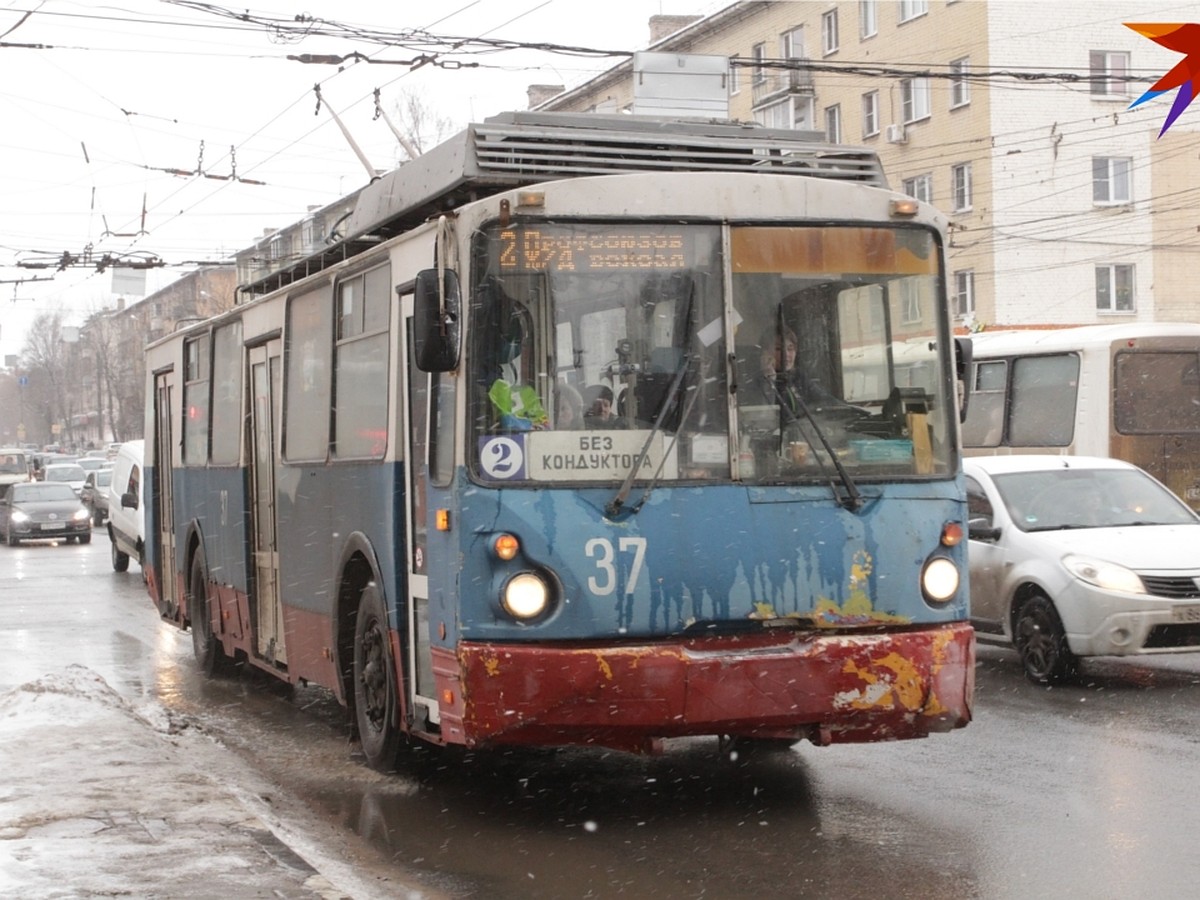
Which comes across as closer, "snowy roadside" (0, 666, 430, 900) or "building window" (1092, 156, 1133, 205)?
"snowy roadside" (0, 666, 430, 900)

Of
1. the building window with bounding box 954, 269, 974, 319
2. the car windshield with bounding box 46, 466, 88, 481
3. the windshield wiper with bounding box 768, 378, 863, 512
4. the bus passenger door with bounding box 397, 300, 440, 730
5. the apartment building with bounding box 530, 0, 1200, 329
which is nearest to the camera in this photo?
the windshield wiper with bounding box 768, 378, 863, 512

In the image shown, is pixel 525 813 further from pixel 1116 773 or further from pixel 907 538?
pixel 1116 773

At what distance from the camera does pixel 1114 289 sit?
47.6 metres

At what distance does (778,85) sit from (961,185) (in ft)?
33.1

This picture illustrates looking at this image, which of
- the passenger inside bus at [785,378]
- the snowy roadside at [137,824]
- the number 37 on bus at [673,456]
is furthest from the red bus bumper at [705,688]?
the passenger inside bus at [785,378]

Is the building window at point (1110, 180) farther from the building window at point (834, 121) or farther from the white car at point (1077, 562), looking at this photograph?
the white car at point (1077, 562)

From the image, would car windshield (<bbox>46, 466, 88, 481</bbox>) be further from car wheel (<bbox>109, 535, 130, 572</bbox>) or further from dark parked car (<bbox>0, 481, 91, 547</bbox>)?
car wheel (<bbox>109, 535, 130, 572</bbox>)

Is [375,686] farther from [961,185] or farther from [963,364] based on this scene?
[961,185]

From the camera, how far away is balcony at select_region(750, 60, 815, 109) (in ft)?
176

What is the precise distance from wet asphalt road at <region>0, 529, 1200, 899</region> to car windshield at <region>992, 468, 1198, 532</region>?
1259 mm

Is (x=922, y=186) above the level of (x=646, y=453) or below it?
above

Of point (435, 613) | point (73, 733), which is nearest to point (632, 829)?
point (435, 613)

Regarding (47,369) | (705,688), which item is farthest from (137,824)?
(47,369)

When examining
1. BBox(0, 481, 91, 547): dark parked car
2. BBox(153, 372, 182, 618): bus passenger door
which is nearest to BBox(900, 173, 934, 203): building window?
BBox(0, 481, 91, 547): dark parked car
